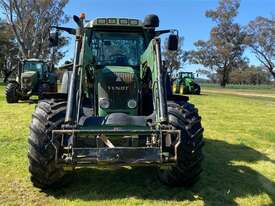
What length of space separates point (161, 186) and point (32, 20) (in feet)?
138

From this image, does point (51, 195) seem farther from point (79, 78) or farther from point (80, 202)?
point (79, 78)

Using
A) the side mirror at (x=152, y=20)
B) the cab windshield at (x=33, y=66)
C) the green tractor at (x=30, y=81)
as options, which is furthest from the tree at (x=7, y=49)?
the side mirror at (x=152, y=20)

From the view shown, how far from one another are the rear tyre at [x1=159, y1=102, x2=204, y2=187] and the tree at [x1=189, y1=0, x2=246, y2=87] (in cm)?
6555

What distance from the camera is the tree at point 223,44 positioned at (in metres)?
69.9

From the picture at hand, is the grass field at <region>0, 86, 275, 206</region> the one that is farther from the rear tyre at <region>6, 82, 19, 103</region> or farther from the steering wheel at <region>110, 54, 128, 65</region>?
the rear tyre at <region>6, 82, 19, 103</region>

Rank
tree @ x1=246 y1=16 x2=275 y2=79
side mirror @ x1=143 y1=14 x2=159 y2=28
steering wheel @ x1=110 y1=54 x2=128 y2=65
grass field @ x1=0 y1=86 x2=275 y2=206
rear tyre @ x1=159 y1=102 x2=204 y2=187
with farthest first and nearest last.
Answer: tree @ x1=246 y1=16 x2=275 y2=79, steering wheel @ x1=110 y1=54 x2=128 y2=65, side mirror @ x1=143 y1=14 x2=159 y2=28, rear tyre @ x1=159 y1=102 x2=204 y2=187, grass field @ x1=0 y1=86 x2=275 y2=206

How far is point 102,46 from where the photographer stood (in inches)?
297

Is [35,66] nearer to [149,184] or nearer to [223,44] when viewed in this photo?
[149,184]

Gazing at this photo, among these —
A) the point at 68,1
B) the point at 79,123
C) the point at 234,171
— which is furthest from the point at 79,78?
the point at 68,1

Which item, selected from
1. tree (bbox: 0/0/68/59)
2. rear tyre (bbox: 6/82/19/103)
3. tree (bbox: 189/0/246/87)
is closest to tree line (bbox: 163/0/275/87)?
tree (bbox: 189/0/246/87)

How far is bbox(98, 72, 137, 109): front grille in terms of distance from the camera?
6.58m

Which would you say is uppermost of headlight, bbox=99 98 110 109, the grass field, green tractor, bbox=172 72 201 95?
headlight, bbox=99 98 110 109

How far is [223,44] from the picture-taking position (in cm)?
7075

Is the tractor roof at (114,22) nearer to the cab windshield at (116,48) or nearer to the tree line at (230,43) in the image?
the cab windshield at (116,48)
